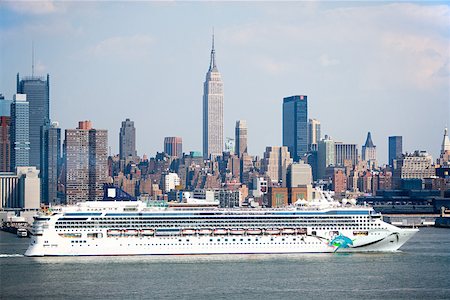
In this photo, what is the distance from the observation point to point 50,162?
119062 mm

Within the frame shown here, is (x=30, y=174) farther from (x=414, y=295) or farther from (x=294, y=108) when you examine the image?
(x=414, y=295)

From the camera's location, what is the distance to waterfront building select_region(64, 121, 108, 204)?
111 meters

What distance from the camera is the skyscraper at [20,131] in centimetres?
12462


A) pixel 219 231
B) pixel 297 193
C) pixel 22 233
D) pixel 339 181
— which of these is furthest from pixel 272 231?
pixel 339 181

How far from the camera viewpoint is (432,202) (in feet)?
292

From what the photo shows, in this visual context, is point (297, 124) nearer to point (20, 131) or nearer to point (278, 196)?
point (20, 131)

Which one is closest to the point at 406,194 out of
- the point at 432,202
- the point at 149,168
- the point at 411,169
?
the point at 432,202

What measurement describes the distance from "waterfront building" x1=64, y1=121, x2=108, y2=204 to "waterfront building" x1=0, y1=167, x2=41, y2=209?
462 cm

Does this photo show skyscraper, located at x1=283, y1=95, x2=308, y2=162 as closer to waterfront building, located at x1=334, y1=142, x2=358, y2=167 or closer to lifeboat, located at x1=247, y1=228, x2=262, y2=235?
waterfront building, located at x1=334, y1=142, x2=358, y2=167

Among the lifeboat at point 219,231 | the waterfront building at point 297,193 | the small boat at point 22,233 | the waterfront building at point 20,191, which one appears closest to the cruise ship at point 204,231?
the lifeboat at point 219,231

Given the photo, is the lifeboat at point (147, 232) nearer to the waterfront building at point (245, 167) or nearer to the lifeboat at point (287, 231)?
the lifeboat at point (287, 231)

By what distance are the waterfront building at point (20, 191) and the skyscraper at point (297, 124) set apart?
55265mm

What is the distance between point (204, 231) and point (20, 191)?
66101 millimetres

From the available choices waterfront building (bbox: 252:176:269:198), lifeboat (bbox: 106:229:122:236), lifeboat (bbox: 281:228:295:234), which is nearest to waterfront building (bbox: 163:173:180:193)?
waterfront building (bbox: 252:176:269:198)
